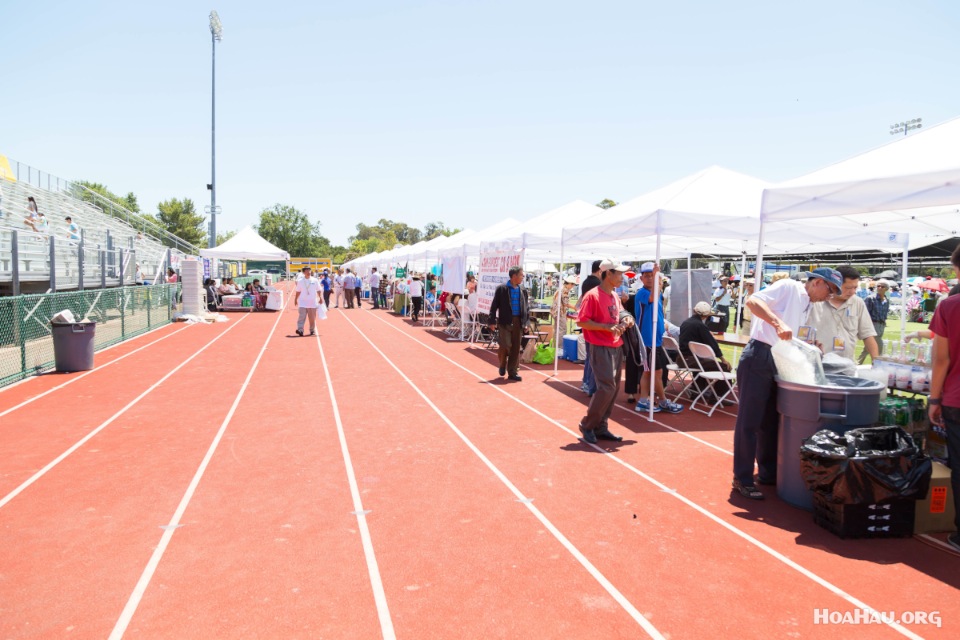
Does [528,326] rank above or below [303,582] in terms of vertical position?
above

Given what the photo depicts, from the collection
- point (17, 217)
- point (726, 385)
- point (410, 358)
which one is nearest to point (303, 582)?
point (726, 385)

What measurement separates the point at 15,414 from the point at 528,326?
28.7 feet

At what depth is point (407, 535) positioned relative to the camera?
4.12 meters

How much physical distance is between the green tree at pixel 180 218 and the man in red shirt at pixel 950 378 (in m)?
91.7

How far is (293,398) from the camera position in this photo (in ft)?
28.2

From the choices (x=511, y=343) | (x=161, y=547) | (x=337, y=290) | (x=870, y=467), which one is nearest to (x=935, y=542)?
(x=870, y=467)

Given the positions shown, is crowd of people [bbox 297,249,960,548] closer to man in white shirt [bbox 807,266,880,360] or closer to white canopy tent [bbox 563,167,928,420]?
man in white shirt [bbox 807,266,880,360]

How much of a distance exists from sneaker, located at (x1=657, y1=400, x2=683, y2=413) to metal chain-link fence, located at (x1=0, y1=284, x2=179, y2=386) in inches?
381

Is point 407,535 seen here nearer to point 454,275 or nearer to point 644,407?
point 644,407

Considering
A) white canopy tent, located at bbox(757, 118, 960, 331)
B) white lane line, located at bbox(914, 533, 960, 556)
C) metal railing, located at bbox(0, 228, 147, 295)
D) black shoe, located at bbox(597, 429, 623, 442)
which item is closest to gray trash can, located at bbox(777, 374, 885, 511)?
white lane line, located at bbox(914, 533, 960, 556)

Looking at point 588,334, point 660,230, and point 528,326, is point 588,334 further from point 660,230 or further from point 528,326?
point 528,326

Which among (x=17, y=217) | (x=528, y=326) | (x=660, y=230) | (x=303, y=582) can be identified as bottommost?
(x=303, y=582)

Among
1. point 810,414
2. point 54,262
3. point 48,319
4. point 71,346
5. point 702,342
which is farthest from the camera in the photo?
point 54,262

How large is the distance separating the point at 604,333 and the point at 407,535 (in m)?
3.08
